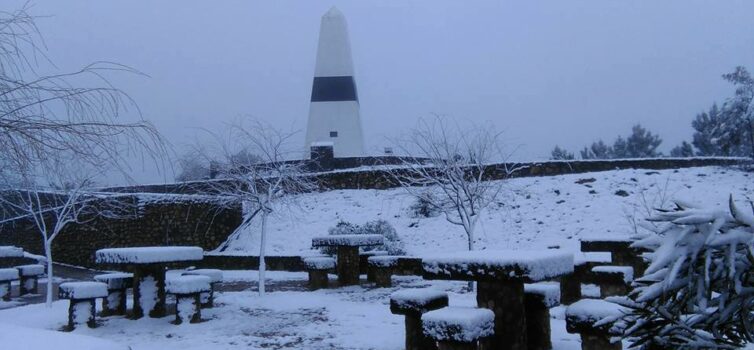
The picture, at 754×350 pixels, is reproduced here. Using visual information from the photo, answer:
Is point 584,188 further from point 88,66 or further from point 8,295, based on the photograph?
point 88,66

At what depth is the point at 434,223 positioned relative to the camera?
16156mm

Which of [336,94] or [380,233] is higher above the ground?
[336,94]

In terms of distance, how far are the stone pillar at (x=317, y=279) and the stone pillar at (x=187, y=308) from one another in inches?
128

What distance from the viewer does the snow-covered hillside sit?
1457cm

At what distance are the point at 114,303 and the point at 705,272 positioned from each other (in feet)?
25.8

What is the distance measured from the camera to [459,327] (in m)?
4.00

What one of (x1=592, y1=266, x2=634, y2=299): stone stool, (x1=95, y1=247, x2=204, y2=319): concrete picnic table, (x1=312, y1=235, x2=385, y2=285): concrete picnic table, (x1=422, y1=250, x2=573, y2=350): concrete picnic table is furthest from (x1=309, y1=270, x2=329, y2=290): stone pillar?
(x1=422, y1=250, x2=573, y2=350): concrete picnic table

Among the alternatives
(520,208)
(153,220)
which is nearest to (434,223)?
(520,208)

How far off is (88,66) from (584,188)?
16.2 m

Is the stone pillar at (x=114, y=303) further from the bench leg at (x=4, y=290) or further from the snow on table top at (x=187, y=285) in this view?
the bench leg at (x=4, y=290)

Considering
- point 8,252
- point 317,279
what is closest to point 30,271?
point 8,252

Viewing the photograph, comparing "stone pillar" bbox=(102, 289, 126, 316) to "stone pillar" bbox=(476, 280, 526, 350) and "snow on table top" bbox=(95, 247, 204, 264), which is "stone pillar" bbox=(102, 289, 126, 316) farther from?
"stone pillar" bbox=(476, 280, 526, 350)

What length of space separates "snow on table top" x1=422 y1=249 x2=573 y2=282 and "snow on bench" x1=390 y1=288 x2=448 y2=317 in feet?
0.93

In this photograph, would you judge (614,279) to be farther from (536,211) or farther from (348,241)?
(536,211)
